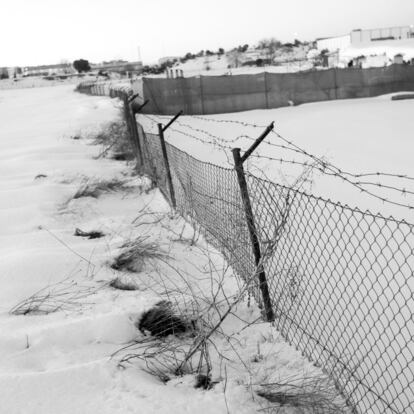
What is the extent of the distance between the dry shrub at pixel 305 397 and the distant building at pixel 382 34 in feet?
283

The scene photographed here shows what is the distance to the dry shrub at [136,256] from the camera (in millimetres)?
4156

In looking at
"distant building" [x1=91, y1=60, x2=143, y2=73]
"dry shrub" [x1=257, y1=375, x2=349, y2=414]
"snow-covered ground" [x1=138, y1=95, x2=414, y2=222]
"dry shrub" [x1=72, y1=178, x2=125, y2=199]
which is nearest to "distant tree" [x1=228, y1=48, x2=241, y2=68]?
"distant building" [x1=91, y1=60, x2=143, y2=73]

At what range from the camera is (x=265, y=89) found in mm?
22688

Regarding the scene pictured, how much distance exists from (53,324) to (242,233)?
5.40 feet

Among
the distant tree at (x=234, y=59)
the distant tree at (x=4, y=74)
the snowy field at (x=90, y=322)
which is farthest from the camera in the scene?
the distant tree at (x=4, y=74)

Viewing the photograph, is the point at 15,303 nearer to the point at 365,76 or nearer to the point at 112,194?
the point at 112,194

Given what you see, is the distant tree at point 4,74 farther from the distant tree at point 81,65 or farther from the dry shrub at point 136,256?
the dry shrub at point 136,256

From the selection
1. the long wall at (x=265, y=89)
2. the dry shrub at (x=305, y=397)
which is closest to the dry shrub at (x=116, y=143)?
the dry shrub at (x=305, y=397)

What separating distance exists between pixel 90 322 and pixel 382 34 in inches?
3793

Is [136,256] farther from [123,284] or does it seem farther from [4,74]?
[4,74]

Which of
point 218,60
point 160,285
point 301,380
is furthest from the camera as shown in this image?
point 218,60

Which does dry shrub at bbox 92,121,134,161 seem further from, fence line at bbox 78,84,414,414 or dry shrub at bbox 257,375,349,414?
dry shrub at bbox 257,375,349,414

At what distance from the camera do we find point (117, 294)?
360 cm

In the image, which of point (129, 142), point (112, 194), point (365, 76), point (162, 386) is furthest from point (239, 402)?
point (365, 76)
